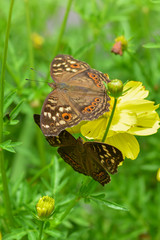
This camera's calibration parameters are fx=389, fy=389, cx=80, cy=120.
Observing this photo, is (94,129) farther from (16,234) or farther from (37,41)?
(37,41)

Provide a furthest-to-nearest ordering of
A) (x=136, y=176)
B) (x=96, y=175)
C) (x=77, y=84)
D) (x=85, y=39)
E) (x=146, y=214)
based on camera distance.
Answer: (x=85, y=39) → (x=136, y=176) → (x=146, y=214) → (x=77, y=84) → (x=96, y=175)

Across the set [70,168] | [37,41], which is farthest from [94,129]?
[37,41]

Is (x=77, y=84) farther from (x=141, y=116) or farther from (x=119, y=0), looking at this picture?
(x=119, y=0)

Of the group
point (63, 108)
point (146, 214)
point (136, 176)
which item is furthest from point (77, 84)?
point (136, 176)

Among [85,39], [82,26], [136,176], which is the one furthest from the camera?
[82,26]

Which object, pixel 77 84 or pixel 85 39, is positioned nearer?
pixel 77 84

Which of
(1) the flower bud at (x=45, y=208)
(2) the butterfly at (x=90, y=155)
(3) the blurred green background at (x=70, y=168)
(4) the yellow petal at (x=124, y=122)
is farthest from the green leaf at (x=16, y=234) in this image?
(4) the yellow petal at (x=124, y=122)
